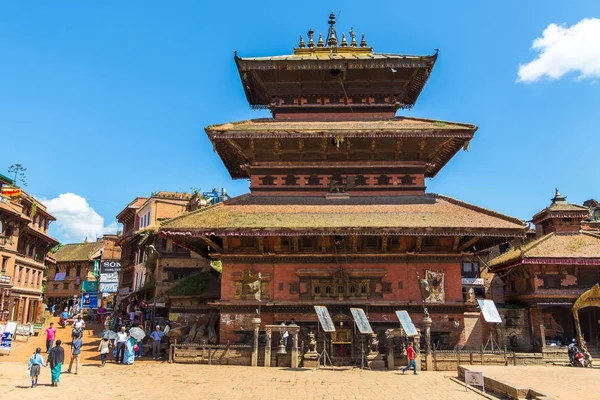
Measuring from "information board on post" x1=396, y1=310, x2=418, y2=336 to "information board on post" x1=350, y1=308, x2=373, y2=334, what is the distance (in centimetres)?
130

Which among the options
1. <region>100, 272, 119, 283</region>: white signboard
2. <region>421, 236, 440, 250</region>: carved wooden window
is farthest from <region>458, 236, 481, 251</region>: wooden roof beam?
<region>100, 272, 119, 283</region>: white signboard

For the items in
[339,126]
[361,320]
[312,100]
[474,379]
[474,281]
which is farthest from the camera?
[474,281]

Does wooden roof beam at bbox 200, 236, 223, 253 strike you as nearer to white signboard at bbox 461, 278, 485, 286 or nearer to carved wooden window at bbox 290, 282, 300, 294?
carved wooden window at bbox 290, 282, 300, 294

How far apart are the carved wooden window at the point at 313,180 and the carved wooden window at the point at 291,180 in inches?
23.8

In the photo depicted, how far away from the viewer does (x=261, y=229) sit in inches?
797

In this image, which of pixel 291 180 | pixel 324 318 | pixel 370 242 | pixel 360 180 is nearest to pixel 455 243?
pixel 370 242

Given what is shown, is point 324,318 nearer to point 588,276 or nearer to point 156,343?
point 156,343

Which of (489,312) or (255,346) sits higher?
(489,312)

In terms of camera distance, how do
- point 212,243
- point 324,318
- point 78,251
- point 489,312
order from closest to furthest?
point 324,318, point 489,312, point 212,243, point 78,251

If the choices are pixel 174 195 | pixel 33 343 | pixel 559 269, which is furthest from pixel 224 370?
pixel 174 195

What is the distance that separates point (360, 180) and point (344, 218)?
133 inches

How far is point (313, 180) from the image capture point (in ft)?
78.6

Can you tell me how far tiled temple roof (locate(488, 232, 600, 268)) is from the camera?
29.8 metres

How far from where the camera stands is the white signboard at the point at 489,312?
2012cm
